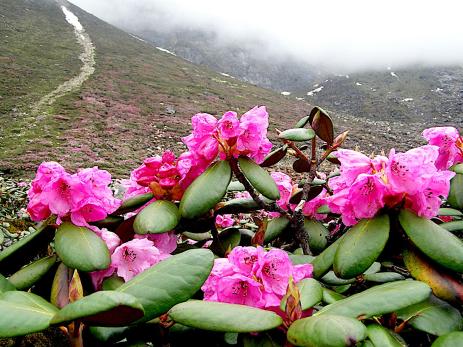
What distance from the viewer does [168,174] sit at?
119 centimetres

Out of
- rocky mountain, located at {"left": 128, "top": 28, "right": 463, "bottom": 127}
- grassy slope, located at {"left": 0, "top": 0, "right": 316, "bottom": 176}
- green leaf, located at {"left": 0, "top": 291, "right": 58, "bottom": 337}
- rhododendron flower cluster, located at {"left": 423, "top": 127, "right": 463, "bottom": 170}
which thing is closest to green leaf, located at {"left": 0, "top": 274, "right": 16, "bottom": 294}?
green leaf, located at {"left": 0, "top": 291, "right": 58, "bottom": 337}

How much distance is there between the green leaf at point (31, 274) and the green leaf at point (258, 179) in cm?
52

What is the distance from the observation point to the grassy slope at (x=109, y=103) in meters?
14.8

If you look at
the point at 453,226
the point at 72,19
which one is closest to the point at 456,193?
the point at 453,226

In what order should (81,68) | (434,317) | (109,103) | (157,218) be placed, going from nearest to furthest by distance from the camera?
(434,317) < (157,218) < (109,103) < (81,68)

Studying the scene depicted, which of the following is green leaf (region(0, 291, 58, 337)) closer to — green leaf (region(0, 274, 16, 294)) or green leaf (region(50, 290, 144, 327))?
green leaf (region(50, 290, 144, 327))

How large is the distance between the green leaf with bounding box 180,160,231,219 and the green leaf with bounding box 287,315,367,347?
45 cm

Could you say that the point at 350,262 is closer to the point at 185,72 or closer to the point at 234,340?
the point at 234,340

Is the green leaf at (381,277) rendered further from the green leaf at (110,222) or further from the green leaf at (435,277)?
the green leaf at (110,222)

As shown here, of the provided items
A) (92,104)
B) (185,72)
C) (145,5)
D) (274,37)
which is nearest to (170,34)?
(145,5)

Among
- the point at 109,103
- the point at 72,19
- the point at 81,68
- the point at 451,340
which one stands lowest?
the point at 109,103

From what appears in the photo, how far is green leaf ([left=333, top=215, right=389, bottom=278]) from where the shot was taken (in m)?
0.85

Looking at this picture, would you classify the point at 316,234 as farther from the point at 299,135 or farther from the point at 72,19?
the point at 72,19

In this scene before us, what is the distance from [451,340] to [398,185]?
331mm
